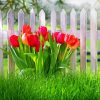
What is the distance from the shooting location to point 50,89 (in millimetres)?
3562

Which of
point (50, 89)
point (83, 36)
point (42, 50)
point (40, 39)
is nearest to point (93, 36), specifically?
point (83, 36)

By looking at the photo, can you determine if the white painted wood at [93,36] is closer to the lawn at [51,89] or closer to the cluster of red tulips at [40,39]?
the cluster of red tulips at [40,39]

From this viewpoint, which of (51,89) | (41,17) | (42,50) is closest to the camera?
(51,89)

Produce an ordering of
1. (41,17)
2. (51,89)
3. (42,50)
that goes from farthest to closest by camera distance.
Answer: (41,17), (42,50), (51,89)

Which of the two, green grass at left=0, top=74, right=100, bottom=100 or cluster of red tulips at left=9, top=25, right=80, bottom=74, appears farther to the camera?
cluster of red tulips at left=9, top=25, right=80, bottom=74

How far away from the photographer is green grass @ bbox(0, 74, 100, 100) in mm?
3432

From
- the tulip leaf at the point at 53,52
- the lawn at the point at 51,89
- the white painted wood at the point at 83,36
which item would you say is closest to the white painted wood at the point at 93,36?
the white painted wood at the point at 83,36

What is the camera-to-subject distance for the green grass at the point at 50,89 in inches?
135

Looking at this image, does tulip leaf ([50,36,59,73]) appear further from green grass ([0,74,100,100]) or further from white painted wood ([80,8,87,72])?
white painted wood ([80,8,87,72])

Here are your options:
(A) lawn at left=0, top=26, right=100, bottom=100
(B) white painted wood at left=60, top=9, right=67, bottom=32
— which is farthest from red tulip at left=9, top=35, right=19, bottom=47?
(B) white painted wood at left=60, top=9, right=67, bottom=32

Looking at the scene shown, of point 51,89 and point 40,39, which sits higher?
point 40,39

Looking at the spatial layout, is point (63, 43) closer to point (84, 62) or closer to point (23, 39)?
point (23, 39)

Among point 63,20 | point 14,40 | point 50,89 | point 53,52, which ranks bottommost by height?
point 50,89

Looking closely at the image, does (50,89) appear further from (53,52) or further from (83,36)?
(83,36)
